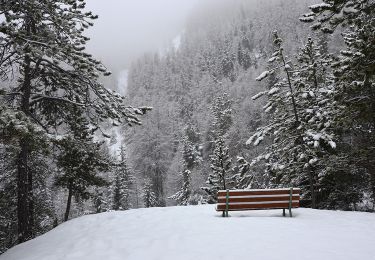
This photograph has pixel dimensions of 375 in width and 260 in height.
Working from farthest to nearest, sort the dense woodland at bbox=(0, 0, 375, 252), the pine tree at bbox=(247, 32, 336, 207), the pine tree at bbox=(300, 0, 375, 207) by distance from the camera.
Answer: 1. the pine tree at bbox=(247, 32, 336, 207)
2. the dense woodland at bbox=(0, 0, 375, 252)
3. the pine tree at bbox=(300, 0, 375, 207)

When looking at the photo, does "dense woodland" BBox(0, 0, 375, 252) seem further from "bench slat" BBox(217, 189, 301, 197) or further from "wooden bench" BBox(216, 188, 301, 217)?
"wooden bench" BBox(216, 188, 301, 217)

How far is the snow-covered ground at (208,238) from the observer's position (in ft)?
24.7

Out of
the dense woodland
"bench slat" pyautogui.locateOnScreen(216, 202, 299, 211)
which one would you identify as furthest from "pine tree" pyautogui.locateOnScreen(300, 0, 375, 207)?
"bench slat" pyautogui.locateOnScreen(216, 202, 299, 211)

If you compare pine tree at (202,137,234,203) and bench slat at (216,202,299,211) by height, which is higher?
pine tree at (202,137,234,203)

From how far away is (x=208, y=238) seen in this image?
28.7ft

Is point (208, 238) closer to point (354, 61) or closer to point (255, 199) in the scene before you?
point (255, 199)

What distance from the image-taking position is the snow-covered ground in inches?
296

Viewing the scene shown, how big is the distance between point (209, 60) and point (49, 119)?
139710 mm

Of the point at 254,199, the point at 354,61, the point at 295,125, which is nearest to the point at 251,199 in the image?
the point at 254,199

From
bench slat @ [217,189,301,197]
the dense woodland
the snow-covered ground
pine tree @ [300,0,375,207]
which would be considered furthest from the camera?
bench slat @ [217,189,301,197]

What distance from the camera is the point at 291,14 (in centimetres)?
15175

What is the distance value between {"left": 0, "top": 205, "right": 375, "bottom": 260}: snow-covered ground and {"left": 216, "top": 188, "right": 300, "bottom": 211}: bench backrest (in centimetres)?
48

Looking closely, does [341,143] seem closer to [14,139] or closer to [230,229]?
[230,229]

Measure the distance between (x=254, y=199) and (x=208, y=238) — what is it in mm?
3225
